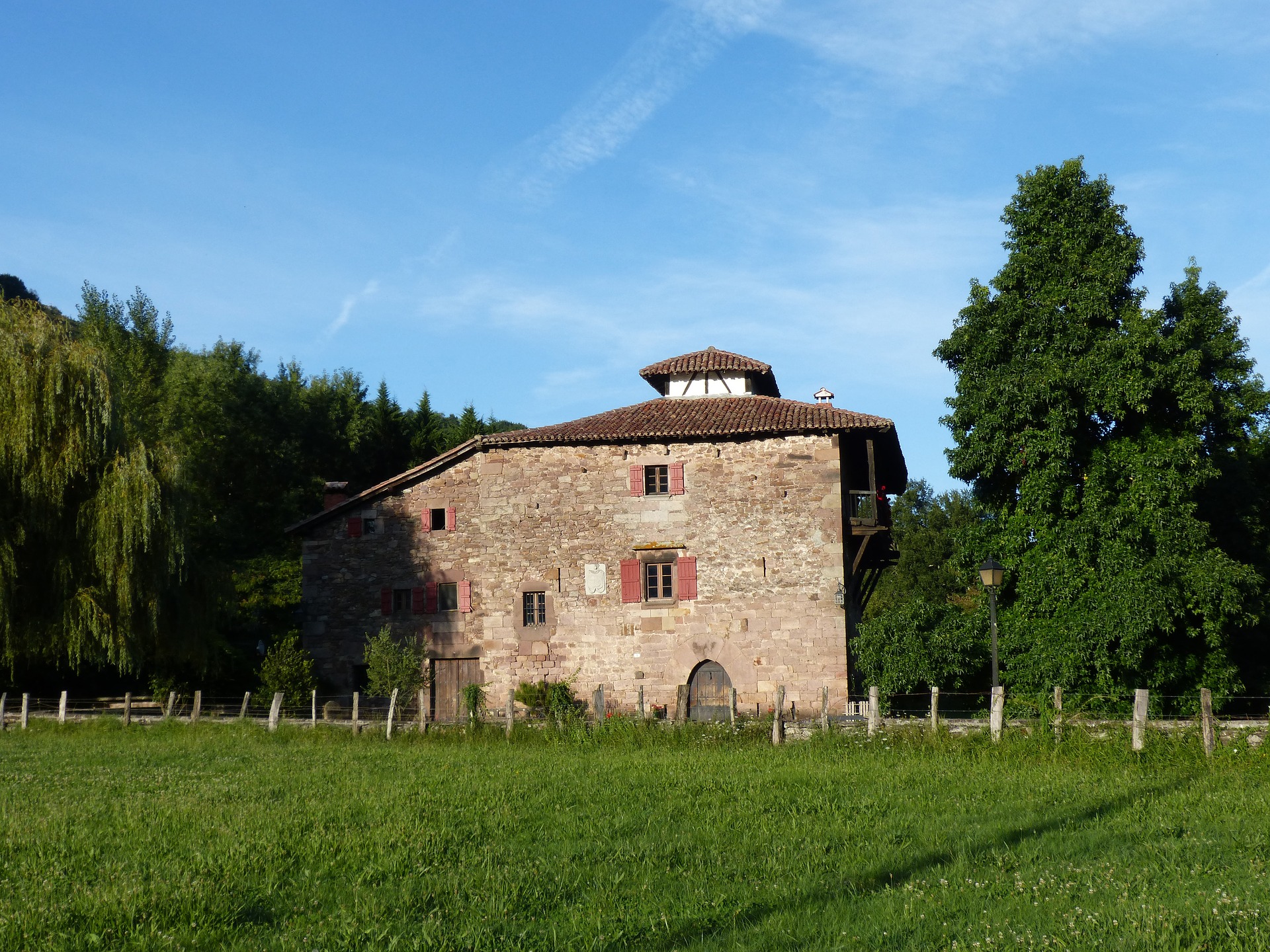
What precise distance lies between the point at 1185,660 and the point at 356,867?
837 inches

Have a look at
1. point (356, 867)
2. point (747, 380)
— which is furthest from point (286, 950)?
point (747, 380)

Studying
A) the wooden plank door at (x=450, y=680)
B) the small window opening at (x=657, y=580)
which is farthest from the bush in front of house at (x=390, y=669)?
the small window opening at (x=657, y=580)

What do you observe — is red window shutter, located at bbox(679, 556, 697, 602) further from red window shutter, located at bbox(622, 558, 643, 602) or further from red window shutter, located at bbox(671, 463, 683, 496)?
red window shutter, located at bbox(671, 463, 683, 496)

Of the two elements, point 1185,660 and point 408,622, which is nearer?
point 1185,660

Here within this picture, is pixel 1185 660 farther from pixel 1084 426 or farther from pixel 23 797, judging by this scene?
pixel 23 797

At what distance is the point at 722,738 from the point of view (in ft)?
57.6

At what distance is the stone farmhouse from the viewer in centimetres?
2722

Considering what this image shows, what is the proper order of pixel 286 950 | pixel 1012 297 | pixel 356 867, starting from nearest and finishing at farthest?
pixel 286 950 → pixel 356 867 → pixel 1012 297

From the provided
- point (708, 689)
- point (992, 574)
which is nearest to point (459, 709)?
point (708, 689)

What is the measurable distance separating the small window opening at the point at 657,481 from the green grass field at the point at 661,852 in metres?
13.1

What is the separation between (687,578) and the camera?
2783 cm

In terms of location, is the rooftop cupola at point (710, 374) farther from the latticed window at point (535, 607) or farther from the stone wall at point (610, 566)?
the latticed window at point (535, 607)

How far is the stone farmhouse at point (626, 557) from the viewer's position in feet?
89.3

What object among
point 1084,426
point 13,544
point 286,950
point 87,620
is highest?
point 1084,426
